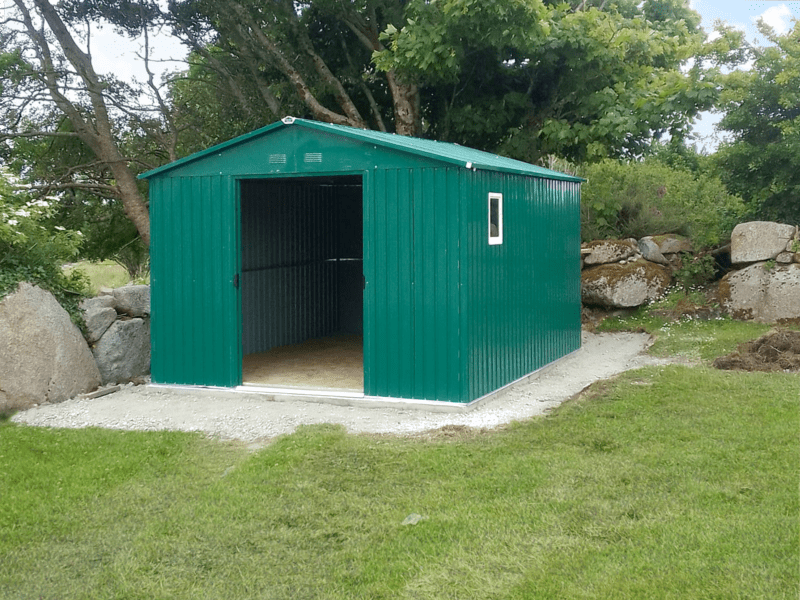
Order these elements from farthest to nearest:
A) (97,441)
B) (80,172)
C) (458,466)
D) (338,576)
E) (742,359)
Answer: (80,172) < (742,359) < (97,441) < (458,466) < (338,576)

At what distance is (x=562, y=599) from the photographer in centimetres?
430

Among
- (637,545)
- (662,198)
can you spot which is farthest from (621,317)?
(637,545)

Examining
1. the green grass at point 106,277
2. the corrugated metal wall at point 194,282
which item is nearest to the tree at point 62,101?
the green grass at point 106,277

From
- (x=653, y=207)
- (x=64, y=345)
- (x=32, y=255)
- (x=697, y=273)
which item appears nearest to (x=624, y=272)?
(x=697, y=273)

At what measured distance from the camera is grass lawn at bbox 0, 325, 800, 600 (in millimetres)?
4562

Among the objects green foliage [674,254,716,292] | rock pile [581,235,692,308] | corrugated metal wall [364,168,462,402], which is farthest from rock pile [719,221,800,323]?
corrugated metal wall [364,168,462,402]

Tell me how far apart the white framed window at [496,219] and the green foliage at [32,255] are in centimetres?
479

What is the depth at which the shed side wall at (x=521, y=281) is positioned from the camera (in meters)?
8.76

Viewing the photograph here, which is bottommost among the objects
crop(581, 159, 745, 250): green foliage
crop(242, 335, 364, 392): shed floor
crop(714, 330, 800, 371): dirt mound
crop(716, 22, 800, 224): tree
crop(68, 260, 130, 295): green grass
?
crop(242, 335, 364, 392): shed floor

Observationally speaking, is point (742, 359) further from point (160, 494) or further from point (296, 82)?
point (296, 82)

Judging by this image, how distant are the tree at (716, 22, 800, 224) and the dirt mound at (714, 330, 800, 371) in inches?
243

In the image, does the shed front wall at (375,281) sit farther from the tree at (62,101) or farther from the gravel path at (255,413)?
the tree at (62,101)

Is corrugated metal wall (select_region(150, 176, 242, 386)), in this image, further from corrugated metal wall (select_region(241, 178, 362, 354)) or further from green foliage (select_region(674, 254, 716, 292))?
green foliage (select_region(674, 254, 716, 292))

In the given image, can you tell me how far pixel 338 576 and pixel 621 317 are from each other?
38.0ft
